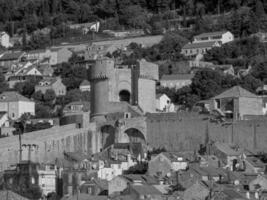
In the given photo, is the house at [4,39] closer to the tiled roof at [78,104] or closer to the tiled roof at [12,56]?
the tiled roof at [12,56]

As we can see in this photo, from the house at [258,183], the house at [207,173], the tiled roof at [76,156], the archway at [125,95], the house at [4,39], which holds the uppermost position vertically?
the house at [4,39]

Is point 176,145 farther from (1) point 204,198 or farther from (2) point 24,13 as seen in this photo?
(2) point 24,13

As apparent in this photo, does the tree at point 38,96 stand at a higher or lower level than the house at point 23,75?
lower

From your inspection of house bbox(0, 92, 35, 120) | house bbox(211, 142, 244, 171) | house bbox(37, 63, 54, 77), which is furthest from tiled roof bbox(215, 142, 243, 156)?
house bbox(37, 63, 54, 77)

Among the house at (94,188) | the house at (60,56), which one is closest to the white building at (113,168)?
the house at (94,188)

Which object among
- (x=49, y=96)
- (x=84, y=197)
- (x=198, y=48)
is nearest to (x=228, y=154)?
(x=84, y=197)

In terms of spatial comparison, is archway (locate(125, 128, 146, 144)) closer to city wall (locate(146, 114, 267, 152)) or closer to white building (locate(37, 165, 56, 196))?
city wall (locate(146, 114, 267, 152))

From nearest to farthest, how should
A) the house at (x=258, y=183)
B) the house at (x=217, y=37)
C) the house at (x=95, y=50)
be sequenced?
the house at (x=258, y=183) < the house at (x=217, y=37) < the house at (x=95, y=50)

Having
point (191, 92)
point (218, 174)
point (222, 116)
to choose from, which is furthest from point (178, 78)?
point (218, 174)
